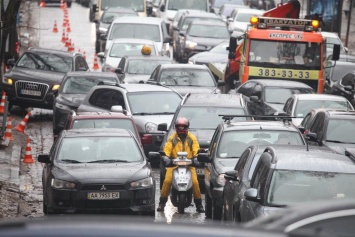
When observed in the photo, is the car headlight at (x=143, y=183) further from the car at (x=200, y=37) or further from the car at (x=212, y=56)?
the car at (x=200, y=37)

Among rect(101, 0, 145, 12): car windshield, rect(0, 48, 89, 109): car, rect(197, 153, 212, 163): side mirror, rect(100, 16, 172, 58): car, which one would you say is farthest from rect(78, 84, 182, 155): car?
rect(101, 0, 145, 12): car windshield

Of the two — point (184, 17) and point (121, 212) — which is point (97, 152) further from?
point (184, 17)

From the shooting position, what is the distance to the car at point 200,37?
41812mm

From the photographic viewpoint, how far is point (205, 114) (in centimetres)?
2161

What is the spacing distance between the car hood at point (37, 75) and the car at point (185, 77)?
2.52 metres

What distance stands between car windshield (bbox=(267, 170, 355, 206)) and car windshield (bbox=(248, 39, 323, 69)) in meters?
18.3

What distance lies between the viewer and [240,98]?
73.7ft

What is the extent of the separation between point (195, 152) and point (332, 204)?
9.94 meters

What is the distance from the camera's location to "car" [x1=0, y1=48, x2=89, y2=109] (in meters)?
29.7

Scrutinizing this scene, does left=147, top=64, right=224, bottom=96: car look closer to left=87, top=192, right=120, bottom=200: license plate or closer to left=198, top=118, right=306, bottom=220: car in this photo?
left=198, top=118, right=306, bottom=220: car

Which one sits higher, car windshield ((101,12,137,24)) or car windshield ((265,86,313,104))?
car windshield ((265,86,313,104))

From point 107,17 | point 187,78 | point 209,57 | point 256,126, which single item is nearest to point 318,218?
point 256,126

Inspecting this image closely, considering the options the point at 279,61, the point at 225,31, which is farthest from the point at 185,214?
the point at 225,31

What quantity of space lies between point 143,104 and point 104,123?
12.1 ft
